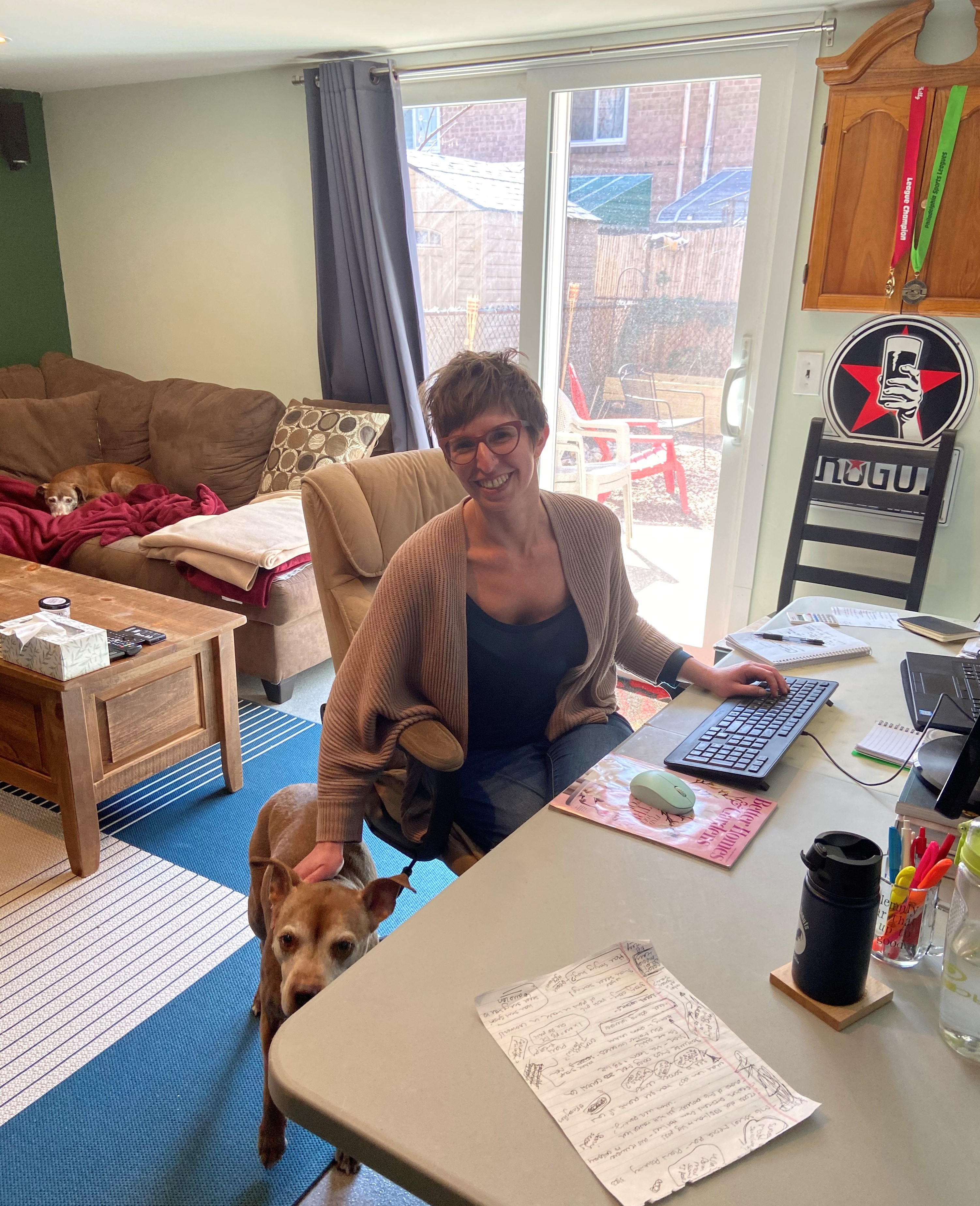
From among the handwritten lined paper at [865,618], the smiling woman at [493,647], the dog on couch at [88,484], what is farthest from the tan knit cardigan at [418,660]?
the dog on couch at [88,484]

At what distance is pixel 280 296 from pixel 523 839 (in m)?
3.63

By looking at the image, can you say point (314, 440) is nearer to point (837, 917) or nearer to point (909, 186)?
point (909, 186)

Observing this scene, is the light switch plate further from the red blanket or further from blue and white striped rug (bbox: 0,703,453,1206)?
the red blanket

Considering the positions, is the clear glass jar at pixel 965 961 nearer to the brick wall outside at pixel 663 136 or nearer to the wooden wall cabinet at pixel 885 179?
the wooden wall cabinet at pixel 885 179

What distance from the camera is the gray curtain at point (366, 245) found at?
343cm

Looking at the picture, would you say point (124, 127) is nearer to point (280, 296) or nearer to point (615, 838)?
point (280, 296)

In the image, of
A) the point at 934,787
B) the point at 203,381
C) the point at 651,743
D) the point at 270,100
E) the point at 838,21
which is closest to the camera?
the point at 934,787

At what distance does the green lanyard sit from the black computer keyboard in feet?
5.55

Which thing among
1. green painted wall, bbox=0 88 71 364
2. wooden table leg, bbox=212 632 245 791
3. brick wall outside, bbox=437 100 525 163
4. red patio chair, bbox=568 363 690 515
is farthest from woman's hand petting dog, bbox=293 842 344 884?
green painted wall, bbox=0 88 71 364

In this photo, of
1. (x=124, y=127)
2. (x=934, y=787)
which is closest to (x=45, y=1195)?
(x=934, y=787)

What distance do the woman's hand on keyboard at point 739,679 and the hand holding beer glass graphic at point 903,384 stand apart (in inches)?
62.2

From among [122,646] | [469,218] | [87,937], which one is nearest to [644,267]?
[469,218]

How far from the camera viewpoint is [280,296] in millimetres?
4113

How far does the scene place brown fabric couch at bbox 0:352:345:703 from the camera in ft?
10.2
